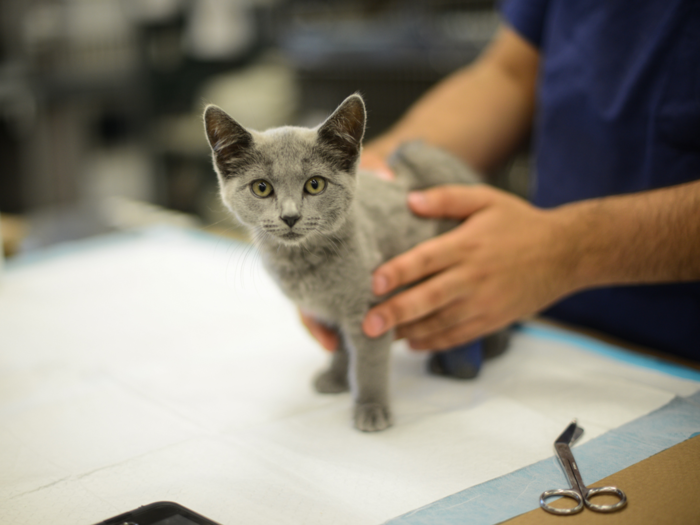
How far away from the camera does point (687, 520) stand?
0.60 meters

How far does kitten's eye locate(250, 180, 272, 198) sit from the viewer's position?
2.63 ft

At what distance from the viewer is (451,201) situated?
981 millimetres

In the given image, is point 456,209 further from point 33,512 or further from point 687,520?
point 33,512

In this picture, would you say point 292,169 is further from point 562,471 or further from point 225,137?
point 562,471

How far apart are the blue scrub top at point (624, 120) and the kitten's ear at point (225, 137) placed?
0.74 metres

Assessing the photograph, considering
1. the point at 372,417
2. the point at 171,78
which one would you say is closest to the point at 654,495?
the point at 372,417

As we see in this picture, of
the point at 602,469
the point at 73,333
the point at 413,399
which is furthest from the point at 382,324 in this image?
the point at 73,333

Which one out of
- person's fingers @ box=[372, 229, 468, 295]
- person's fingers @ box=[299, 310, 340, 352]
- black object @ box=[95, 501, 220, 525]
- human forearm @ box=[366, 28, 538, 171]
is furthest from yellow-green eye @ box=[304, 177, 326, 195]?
human forearm @ box=[366, 28, 538, 171]

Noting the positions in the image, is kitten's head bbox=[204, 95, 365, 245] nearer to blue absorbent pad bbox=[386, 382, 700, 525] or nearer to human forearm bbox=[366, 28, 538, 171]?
blue absorbent pad bbox=[386, 382, 700, 525]

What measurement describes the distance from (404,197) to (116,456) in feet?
2.00

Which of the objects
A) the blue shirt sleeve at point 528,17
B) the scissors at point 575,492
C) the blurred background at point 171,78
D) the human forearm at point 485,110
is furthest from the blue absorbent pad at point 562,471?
the blurred background at point 171,78

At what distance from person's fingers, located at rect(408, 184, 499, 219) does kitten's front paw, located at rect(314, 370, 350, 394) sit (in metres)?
0.32

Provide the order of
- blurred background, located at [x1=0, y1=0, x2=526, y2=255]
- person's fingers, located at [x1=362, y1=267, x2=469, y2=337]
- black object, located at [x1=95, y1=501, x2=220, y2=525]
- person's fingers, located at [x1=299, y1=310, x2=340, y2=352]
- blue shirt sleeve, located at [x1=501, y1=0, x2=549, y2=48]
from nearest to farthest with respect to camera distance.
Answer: black object, located at [x1=95, y1=501, x2=220, y2=525] < person's fingers, located at [x1=362, y1=267, x2=469, y2=337] < person's fingers, located at [x1=299, y1=310, x2=340, y2=352] < blue shirt sleeve, located at [x1=501, y1=0, x2=549, y2=48] < blurred background, located at [x1=0, y1=0, x2=526, y2=255]

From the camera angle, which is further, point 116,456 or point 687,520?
point 116,456
